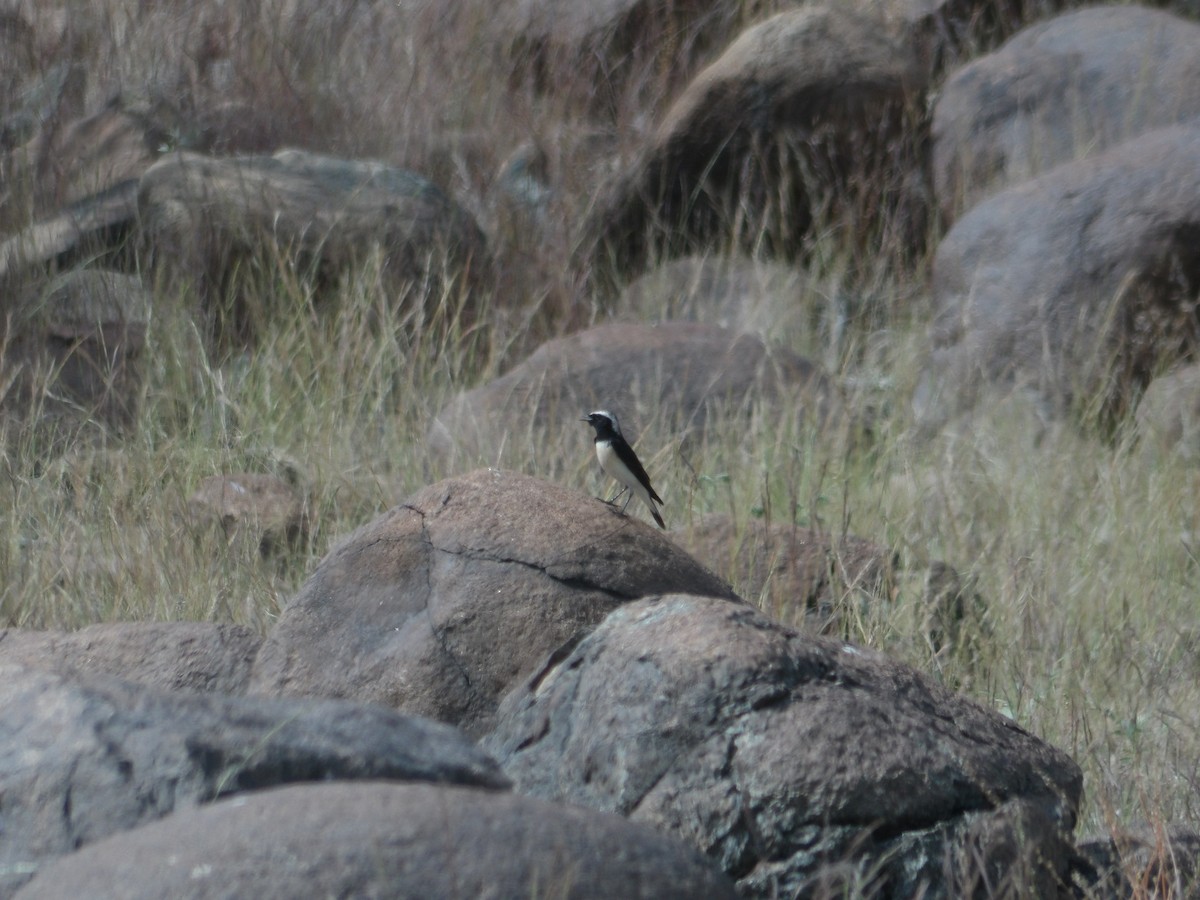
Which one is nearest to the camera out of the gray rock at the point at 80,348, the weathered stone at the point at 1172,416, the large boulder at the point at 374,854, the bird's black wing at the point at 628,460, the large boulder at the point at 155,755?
the large boulder at the point at 374,854

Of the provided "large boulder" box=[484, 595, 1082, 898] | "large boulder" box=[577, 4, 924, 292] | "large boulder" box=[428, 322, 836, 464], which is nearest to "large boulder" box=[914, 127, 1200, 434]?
"large boulder" box=[428, 322, 836, 464]

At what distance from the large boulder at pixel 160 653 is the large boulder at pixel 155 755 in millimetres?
878

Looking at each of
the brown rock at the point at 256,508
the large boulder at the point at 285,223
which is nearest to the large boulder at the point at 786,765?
the brown rock at the point at 256,508

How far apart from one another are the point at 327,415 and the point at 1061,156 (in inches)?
Result: 155

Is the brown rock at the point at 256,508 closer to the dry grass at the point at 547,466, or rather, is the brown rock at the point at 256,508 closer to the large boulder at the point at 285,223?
the dry grass at the point at 547,466

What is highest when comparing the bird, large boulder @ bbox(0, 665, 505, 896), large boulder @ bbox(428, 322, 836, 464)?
large boulder @ bbox(0, 665, 505, 896)

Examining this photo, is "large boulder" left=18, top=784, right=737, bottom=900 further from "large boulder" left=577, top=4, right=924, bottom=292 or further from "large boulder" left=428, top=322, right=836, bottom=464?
"large boulder" left=577, top=4, right=924, bottom=292

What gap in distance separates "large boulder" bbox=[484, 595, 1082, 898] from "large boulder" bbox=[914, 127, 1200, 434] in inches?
149

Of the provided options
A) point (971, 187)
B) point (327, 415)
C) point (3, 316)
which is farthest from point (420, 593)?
point (971, 187)

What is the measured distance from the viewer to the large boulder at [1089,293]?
236 inches

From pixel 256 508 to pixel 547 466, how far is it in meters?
1.02

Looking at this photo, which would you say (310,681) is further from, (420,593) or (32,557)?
(32,557)

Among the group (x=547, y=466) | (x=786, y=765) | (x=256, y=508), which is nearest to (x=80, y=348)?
(x=256, y=508)

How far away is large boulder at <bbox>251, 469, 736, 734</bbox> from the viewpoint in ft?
9.01
